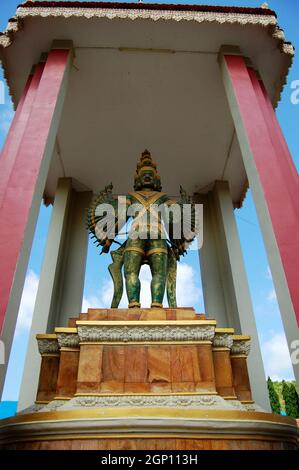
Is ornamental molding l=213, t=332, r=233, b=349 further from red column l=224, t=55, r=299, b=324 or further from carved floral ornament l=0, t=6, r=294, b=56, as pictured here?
carved floral ornament l=0, t=6, r=294, b=56

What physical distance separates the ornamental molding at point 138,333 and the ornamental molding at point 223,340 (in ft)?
0.95

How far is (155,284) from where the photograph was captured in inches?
191

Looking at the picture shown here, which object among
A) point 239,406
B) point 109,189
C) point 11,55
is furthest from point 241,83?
point 239,406

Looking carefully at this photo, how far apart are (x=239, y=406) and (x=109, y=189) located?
3.57 m

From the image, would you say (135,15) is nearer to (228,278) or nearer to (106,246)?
(106,246)

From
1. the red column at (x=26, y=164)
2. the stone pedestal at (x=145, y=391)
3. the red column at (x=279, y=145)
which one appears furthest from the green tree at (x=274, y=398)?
the red column at (x=26, y=164)

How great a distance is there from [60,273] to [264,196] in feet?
16.1

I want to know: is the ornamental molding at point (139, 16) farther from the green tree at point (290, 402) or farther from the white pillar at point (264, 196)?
the green tree at point (290, 402)

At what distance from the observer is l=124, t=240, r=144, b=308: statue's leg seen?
4.75 meters

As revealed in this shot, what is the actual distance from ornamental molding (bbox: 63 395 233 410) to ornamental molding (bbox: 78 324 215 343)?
60 cm

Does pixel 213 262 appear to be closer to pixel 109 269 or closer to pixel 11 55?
pixel 109 269

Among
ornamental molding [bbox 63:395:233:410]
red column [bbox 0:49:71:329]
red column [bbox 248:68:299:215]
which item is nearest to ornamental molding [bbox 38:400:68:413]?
ornamental molding [bbox 63:395:233:410]

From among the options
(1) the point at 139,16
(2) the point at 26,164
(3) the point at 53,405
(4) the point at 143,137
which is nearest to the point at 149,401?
(3) the point at 53,405

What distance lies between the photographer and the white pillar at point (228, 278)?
21.4 ft
